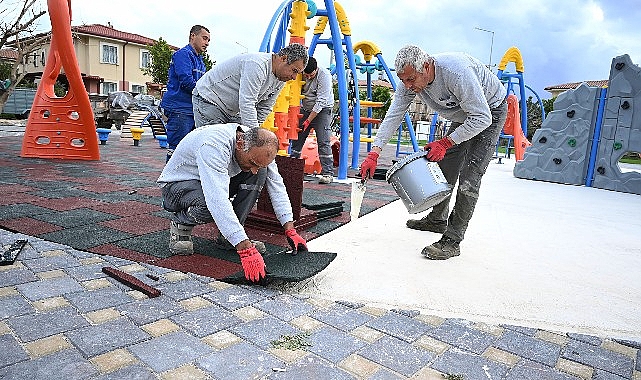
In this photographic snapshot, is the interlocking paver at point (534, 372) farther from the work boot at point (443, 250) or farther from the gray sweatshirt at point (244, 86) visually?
the gray sweatshirt at point (244, 86)

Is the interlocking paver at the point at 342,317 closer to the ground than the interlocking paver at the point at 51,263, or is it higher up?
closer to the ground

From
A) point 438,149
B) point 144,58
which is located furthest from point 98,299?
point 144,58

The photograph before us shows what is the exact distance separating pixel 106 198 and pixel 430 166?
2950 millimetres

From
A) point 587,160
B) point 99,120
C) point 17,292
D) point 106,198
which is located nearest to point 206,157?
point 17,292

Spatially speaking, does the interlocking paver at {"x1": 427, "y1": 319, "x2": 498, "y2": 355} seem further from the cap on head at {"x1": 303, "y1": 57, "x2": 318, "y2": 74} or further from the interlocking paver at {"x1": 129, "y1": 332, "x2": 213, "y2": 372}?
the cap on head at {"x1": 303, "y1": 57, "x2": 318, "y2": 74}

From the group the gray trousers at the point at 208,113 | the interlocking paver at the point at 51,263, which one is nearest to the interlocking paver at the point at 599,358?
the interlocking paver at the point at 51,263

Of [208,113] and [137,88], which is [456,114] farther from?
[137,88]

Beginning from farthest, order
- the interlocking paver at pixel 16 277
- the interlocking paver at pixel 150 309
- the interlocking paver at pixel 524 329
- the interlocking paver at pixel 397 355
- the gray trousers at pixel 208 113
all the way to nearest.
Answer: the gray trousers at pixel 208 113 < the interlocking paver at pixel 16 277 < the interlocking paver at pixel 524 329 < the interlocking paver at pixel 150 309 < the interlocking paver at pixel 397 355

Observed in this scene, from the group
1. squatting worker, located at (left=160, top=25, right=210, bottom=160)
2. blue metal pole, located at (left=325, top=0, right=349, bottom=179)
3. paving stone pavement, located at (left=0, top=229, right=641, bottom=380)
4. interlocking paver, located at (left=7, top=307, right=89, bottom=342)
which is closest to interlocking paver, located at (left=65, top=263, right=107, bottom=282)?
paving stone pavement, located at (left=0, top=229, right=641, bottom=380)

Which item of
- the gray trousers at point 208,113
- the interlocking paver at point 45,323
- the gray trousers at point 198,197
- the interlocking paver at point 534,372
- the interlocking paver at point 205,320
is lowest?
the interlocking paver at point 534,372

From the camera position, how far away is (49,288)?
6.80 feet

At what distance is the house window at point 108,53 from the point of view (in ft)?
111

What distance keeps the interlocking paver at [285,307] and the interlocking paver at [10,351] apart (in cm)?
90

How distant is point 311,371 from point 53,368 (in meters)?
0.84
